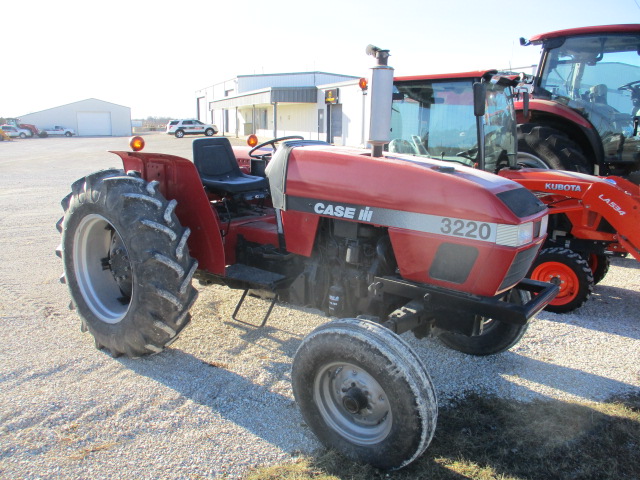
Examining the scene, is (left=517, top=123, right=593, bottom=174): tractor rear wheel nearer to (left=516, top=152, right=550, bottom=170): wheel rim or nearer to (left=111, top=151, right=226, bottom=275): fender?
(left=516, top=152, right=550, bottom=170): wheel rim

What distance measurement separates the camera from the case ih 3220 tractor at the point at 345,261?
254cm

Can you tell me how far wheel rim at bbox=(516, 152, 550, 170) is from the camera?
20.2 feet

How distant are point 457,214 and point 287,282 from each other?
132cm

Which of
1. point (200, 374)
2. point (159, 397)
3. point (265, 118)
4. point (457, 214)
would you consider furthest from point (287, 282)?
point (265, 118)

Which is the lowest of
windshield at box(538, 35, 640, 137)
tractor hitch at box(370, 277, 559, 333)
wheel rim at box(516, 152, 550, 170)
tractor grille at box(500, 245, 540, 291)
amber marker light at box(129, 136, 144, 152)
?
tractor hitch at box(370, 277, 559, 333)

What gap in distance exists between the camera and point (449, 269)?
2.72m

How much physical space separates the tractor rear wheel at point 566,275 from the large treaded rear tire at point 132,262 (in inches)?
130

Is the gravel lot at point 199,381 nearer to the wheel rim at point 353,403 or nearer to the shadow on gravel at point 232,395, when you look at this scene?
the shadow on gravel at point 232,395

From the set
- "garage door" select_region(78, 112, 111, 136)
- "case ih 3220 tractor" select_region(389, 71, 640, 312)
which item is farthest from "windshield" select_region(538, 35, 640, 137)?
"garage door" select_region(78, 112, 111, 136)

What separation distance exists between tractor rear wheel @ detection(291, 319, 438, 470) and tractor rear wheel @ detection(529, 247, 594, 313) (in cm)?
279

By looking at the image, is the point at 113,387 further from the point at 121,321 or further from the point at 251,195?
the point at 251,195

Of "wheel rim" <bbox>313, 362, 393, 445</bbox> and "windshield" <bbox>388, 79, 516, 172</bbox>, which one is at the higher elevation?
"windshield" <bbox>388, 79, 516, 172</bbox>

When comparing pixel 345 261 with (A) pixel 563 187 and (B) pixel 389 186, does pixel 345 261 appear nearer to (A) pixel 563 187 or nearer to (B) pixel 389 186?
(B) pixel 389 186

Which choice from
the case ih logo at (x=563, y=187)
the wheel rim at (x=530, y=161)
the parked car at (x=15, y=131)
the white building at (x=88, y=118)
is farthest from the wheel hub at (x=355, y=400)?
the white building at (x=88, y=118)
